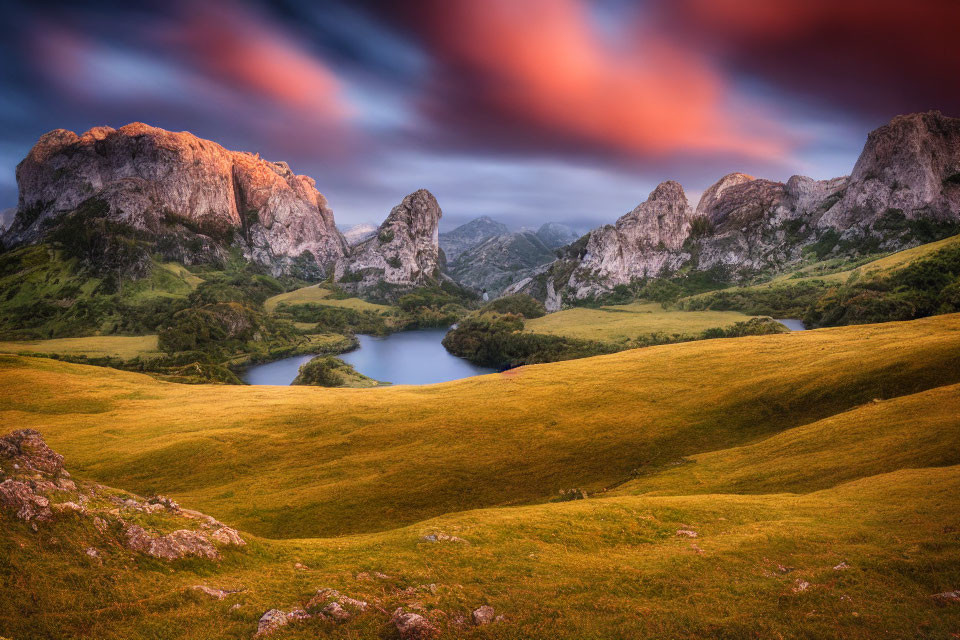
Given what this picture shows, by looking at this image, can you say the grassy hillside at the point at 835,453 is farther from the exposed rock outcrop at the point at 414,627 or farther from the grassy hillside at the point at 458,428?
the exposed rock outcrop at the point at 414,627

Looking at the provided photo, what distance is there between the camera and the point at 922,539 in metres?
18.3

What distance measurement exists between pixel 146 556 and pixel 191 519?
11.9 feet

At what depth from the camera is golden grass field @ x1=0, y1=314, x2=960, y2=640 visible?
1502cm

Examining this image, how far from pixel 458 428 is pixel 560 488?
15642 millimetres

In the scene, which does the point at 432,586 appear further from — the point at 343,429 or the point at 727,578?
the point at 343,429

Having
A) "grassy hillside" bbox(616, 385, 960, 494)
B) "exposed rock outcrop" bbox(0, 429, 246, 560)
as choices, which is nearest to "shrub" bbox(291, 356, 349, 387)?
"grassy hillside" bbox(616, 385, 960, 494)

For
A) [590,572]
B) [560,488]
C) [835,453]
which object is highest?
[835,453]

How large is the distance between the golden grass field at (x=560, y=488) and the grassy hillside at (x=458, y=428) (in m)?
0.31

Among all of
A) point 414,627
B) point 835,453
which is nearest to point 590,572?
point 414,627

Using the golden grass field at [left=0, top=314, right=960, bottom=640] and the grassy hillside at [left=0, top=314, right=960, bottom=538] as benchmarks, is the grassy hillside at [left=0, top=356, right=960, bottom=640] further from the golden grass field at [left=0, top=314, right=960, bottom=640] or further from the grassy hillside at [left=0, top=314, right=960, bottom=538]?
the grassy hillside at [left=0, top=314, right=960, bottom=538]

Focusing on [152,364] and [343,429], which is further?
[152,364]

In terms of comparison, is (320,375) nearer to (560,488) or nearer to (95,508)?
(560,488)

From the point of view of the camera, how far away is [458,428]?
5041 cm

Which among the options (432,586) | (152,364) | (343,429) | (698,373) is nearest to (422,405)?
(343,429)
